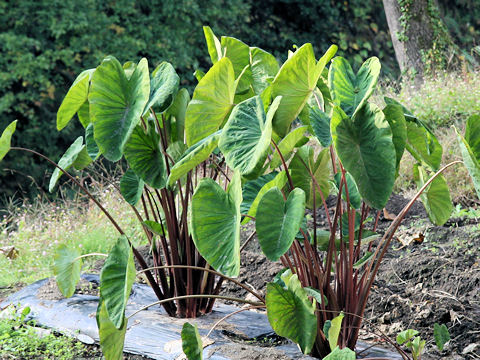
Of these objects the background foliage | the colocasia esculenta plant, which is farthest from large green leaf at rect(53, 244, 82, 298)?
the background foliage

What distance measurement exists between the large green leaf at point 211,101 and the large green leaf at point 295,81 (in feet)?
0.51

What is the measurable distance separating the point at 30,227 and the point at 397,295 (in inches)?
117

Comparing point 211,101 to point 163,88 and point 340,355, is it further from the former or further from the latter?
point 340,355

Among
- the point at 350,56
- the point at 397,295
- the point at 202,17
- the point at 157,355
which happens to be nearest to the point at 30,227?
the point at 157,355

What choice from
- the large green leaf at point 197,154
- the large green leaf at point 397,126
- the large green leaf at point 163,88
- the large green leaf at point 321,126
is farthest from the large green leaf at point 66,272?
the large green leaf at point 397,126

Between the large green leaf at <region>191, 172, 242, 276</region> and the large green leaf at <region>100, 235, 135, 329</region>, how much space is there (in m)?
0.20

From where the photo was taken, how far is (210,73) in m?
1.61

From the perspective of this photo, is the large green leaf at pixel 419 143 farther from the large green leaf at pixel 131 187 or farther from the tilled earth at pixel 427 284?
the large green leaf at pixel 131 187

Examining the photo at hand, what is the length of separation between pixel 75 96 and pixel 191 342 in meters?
Answer: 0.98

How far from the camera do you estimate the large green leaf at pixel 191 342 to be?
4.85 feet

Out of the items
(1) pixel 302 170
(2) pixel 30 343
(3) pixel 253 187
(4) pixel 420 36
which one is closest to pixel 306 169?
(1) pixel 302 170

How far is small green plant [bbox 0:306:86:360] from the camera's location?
211 centimetres

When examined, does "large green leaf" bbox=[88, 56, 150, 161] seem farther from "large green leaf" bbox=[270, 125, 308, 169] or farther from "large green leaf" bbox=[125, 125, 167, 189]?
"large green leaf" bbox=[270, 125, 308, 169]

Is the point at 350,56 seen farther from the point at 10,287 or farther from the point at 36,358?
the point at 36,358
